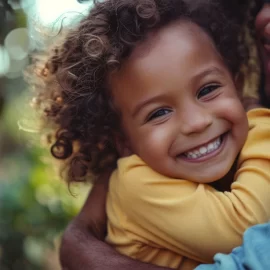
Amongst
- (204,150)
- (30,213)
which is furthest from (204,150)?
(30,213)

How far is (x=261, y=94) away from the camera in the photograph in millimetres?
2512

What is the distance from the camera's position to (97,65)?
2.08 m

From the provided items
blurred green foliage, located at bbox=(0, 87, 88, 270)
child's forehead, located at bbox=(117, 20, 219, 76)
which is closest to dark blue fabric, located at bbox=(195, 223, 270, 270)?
child's forehead, located at bbox=(117, 20, 219, 76)

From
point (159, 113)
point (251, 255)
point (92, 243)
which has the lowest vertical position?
point (92, 243)

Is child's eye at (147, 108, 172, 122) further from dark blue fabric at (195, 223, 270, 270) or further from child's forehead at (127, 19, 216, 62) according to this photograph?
dark blue fabric at (195, 223, 270, 270)

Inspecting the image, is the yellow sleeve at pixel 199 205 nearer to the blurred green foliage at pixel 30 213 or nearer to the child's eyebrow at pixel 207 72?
the child's eyebrow at pixel 207 72

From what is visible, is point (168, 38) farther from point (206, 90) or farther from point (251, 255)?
point (251, 255)

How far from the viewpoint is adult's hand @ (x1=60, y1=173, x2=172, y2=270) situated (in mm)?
2127

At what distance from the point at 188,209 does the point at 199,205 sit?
34 mm

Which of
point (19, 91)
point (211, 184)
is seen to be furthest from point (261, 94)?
point (19, 91)

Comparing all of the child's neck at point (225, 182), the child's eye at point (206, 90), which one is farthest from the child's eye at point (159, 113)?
the child's neck at point (225, 182)

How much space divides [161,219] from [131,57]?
0.48 m

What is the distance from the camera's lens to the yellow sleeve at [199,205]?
1.88 m

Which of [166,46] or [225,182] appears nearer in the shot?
[166,46]
